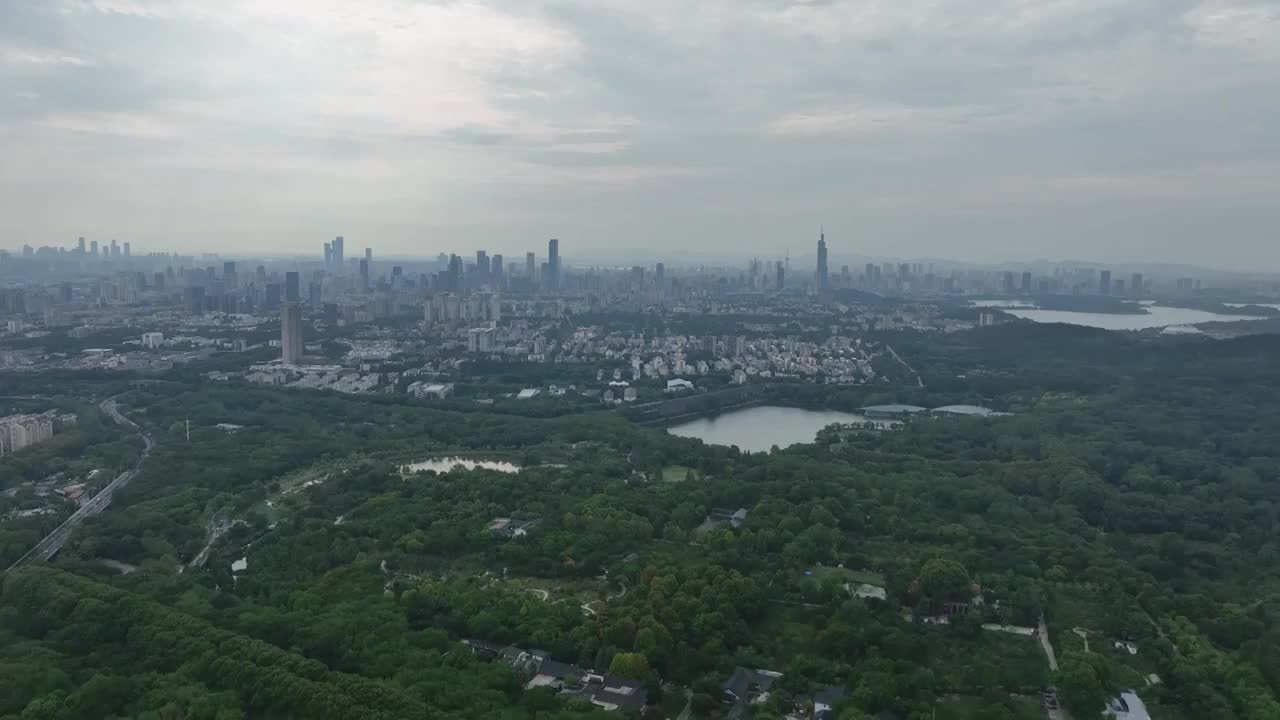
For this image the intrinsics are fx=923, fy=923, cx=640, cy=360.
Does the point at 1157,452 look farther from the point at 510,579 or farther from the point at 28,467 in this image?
the point at 28,467

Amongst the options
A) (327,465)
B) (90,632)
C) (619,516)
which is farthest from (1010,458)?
(90,632)

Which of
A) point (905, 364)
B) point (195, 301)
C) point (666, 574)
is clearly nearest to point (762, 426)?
point (905, 364)


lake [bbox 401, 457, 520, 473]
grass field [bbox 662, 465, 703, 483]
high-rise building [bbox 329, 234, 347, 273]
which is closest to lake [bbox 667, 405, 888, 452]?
grass field [bbox 662, 465, 703, 483]

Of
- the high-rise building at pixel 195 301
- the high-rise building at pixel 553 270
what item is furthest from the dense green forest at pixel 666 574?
the high-rise building at pixel 553 270

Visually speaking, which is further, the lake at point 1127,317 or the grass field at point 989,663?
the lake at point 1127,317

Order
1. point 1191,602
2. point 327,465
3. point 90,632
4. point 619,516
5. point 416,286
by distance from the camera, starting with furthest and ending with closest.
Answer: point 416,286
point 327,465
point 619,516
point 1191,602
point 90,632

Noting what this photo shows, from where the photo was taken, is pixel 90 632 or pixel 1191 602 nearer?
pixel 90 632

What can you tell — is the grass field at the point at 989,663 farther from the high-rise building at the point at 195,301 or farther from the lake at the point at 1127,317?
the high-rise building at the point at 195,301
